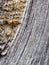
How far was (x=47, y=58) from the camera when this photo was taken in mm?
1583

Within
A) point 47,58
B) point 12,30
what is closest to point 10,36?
point 12,30

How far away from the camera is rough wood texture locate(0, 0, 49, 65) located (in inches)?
64.7

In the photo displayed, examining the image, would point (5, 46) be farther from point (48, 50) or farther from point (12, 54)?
point (48, 50)

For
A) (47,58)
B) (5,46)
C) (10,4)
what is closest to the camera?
(47,58)

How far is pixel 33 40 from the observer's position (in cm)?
178

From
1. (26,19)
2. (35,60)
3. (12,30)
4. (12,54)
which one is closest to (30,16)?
(26,19)

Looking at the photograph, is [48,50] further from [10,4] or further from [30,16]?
[10,4]

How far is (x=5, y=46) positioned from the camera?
6.34 ft

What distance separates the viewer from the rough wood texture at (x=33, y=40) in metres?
1.64

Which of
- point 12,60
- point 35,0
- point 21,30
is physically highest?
point 35,0

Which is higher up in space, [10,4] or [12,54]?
[10,4]

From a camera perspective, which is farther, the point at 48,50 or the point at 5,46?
the point at 5,46

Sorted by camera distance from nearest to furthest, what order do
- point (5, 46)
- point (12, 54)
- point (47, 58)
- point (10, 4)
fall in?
point (47, 58) < point (12, 54) < point (5, 46) < point (10, 4)

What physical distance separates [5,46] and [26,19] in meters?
0.26
